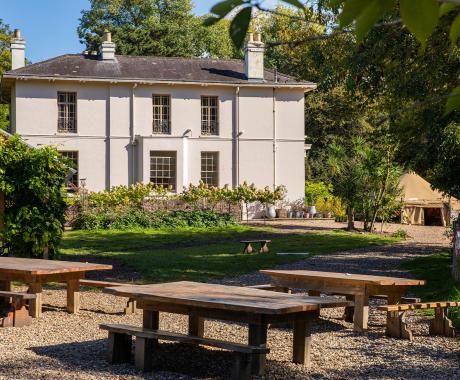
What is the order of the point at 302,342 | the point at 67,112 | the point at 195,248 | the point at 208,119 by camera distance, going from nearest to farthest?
1. the point at 302,342
2. the point at 195,248
3. the point at 67,112
4. the point at 208,119

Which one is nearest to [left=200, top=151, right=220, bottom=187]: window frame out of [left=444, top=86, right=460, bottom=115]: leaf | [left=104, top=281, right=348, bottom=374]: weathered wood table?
[left=104, top=281, right=348, bottom=374]: weathered wood table

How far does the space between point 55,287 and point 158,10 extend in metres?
48.8

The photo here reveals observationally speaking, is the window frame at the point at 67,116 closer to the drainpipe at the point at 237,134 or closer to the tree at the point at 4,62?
the drainpipe at the point at 237,134

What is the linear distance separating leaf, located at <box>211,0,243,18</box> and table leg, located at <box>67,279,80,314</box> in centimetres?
1095

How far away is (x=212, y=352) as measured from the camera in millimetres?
8953

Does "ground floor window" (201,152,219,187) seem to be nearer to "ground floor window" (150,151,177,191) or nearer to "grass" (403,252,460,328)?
"ground floor window" (150,151,177,191)

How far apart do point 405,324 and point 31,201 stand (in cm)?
781

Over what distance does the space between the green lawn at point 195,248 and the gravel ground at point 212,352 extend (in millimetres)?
5107

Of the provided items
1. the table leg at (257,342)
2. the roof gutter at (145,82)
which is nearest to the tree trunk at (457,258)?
the table leg at (257,342)

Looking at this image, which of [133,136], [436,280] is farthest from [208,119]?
[436,280]

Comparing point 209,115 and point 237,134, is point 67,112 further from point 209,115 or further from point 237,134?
point 237,134

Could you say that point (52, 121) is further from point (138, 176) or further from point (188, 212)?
point (188, 212)

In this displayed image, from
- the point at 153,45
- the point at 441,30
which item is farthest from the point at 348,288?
the point at 153,45

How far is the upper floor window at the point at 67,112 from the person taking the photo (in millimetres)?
37938
